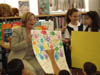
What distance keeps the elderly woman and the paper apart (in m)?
0.47

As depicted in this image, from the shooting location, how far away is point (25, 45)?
2.42m

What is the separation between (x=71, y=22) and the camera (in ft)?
9.23

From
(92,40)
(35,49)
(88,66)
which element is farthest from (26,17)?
(88,66)

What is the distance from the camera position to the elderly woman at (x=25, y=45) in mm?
2430

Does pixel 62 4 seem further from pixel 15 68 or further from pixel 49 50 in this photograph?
pixel 15 68

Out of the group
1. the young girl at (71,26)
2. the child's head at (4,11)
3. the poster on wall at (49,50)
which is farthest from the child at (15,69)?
the child's head at (4,11)

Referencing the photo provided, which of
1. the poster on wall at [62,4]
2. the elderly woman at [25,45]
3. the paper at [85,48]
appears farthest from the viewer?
the poster on wall at [62,4]

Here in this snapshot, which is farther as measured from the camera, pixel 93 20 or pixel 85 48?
pixel 93 20

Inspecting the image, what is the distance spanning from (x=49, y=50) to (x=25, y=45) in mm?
304

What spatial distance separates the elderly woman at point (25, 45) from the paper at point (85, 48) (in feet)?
1.53

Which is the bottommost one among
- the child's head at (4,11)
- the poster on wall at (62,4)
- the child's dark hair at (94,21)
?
the child's dark hair at (94,21)

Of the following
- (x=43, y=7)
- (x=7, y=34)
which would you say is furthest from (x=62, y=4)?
(x=7, y=34)

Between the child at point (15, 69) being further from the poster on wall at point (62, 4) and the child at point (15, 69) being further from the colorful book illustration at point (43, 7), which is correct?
the poster on wall at point (62, 4)

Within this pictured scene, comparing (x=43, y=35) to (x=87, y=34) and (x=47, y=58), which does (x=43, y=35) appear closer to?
(x=47, y=58)
